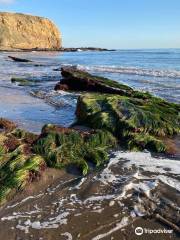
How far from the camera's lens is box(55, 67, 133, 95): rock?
13.2 meters

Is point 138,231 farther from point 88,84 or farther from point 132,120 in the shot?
point 88,84

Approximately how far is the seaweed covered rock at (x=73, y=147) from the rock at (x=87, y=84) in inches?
216

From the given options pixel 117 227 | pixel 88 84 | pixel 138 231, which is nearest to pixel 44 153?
pixel 117 227

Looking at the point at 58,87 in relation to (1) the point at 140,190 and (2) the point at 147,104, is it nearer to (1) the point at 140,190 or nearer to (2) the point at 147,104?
(2) the point at 147,104

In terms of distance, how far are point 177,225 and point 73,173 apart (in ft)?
6.41

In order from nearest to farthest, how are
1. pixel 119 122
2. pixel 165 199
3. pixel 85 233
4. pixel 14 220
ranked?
1. pixel 85 233
2. pixel 14 220
3. pixel 165 199
4. pixel 119 122

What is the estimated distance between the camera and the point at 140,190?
489 cm

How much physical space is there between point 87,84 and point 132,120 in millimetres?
Answer: 6898

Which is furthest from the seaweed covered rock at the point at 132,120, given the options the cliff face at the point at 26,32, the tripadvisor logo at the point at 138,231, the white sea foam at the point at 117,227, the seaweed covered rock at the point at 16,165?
the cliff face at the point at 26,32

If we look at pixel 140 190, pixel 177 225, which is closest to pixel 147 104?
pixel 140 190

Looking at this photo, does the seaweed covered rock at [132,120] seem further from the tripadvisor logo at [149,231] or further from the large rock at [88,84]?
the large rock at [88,84]

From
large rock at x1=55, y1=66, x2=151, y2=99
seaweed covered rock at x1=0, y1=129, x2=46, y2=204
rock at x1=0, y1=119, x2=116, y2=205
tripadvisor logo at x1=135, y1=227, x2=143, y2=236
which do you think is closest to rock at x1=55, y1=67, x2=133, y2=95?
large rock at x1=55, y1=66, x2=151, y2=99

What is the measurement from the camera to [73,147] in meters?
6.33

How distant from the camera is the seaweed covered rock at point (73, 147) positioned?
5859 mm
